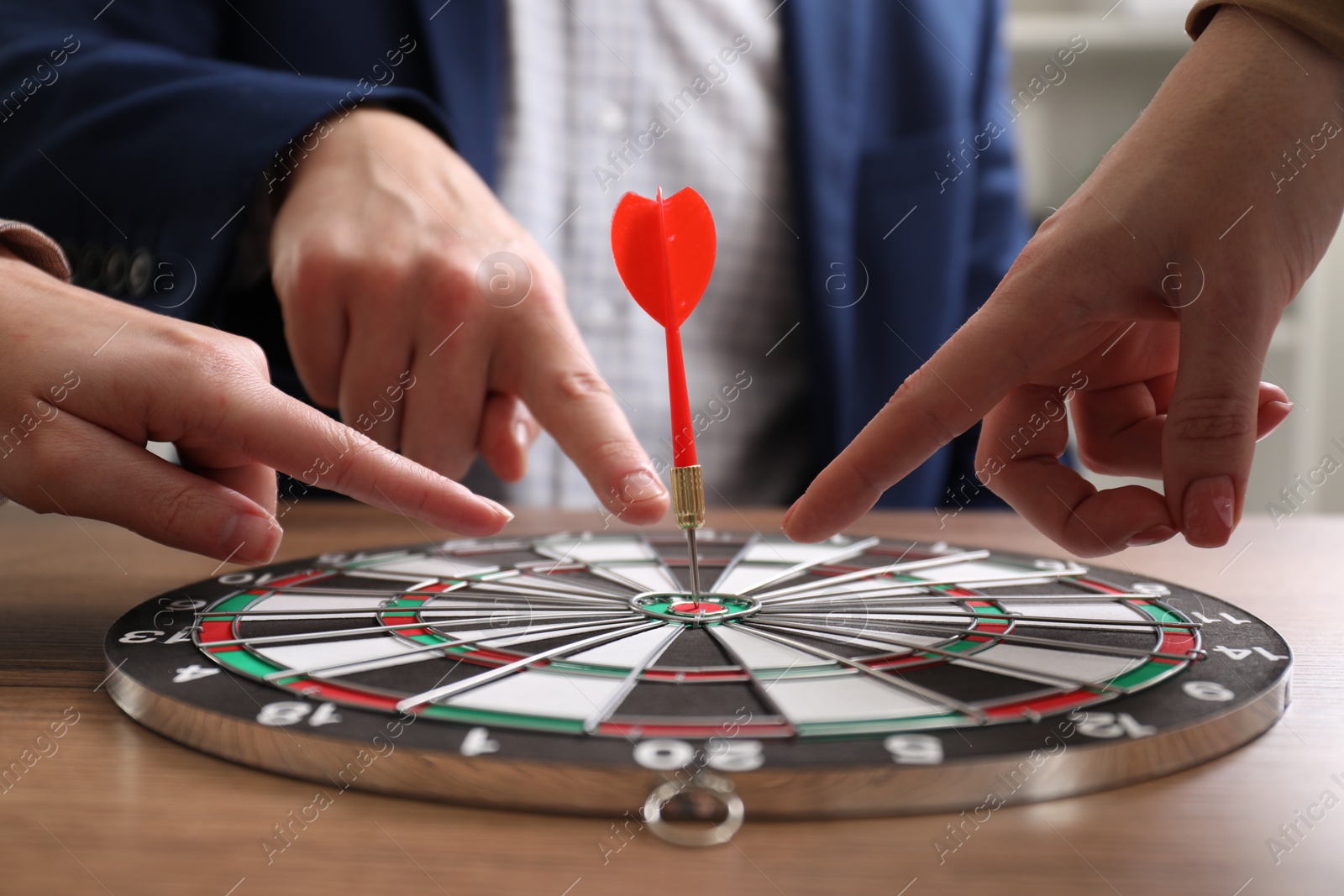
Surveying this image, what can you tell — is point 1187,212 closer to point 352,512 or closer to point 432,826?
point 432,826

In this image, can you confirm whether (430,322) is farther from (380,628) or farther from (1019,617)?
(1019,617)

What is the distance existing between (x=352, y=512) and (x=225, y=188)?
46cm

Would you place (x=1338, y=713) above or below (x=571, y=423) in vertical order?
below

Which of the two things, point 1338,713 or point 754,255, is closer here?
point 1338,713

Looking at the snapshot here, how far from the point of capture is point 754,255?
1546mm

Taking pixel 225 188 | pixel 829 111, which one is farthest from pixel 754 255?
pixel 225 188

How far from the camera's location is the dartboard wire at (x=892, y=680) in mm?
442

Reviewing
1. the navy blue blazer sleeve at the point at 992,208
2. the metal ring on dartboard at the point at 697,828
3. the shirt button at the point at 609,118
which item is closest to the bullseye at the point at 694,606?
the metal ring on dartboard at the point at 697,828

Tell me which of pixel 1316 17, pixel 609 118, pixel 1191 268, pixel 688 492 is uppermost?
pixel 609 118

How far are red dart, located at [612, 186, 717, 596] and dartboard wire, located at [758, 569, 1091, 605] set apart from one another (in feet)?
0.34

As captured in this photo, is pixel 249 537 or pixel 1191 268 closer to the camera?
pixel 1191 268

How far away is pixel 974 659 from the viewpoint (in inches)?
21.0

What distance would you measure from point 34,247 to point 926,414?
2.15 feet

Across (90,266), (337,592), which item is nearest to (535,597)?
(337,592)
